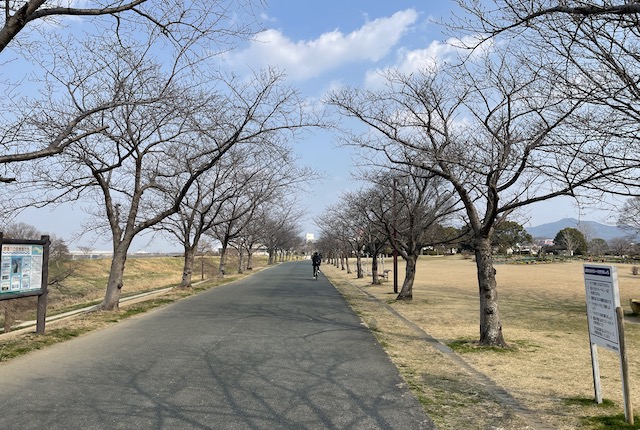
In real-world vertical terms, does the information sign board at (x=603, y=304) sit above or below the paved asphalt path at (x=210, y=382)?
above

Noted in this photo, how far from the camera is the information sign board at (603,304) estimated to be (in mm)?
4789

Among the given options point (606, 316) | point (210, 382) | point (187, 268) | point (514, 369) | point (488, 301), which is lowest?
point (514, 369)

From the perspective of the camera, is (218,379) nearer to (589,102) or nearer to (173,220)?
(589,102)

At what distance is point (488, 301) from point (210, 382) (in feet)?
18.4

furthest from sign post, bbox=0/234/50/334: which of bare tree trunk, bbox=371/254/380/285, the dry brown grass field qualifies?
bare tree trunk, bbox=371/254/380/285

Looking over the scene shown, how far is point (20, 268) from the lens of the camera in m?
9.37

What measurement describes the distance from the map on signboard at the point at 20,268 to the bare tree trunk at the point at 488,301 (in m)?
9.05

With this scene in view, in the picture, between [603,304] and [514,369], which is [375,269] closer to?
[514,369]

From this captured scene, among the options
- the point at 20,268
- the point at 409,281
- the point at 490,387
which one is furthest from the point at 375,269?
the point at 490,387

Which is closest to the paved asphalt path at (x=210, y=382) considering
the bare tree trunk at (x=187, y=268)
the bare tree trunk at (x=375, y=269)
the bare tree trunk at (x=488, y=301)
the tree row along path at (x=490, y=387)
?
the tree row along path at (x=490, y=387)

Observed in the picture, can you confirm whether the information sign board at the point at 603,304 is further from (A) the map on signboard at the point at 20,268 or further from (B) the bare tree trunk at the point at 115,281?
(B) the bare tree trunk at the point at 115,281

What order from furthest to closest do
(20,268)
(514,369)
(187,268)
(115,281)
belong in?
(187,268)
(115,281)
(20,268)
(514,369)

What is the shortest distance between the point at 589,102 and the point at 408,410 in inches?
188

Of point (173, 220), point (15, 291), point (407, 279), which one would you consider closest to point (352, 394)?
point (15, 291)
